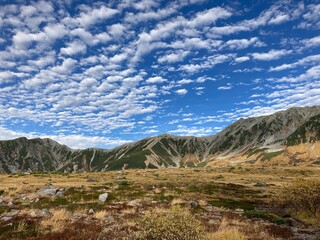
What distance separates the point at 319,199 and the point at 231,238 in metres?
15.2

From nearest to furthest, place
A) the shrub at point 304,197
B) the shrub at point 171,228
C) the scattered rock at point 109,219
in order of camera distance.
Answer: the shrub at point 171,228 → the scattered rock at point 109,219 → the shrub at point 304,197

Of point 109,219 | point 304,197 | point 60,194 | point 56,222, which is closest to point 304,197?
point 304,197

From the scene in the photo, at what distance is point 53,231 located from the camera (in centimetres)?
1739

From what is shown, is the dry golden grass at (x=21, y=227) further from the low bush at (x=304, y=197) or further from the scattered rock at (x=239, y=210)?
the low bush at (x=304, y=197)

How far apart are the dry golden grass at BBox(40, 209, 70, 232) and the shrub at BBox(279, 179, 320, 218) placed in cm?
1990

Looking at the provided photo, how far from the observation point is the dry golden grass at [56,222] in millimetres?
18153

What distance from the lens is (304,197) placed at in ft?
88.5

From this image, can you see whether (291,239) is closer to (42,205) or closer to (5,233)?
(5,233)

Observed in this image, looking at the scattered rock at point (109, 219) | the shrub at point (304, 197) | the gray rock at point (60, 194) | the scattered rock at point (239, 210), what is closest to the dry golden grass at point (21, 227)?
the scattered rock at point (109, 219)

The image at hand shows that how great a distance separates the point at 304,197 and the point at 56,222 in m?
20.8

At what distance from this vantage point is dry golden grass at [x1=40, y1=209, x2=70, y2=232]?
18153 millimetres

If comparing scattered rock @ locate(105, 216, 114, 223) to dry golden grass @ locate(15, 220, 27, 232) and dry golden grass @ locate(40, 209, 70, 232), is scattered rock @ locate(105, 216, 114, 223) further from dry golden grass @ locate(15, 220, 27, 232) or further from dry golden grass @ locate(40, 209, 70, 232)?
dry golden grass @ locate(15, 220, 27, 232)

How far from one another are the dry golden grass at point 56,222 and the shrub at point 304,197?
1990 cm

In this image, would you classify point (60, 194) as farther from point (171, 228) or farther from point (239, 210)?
point (171, 228)
